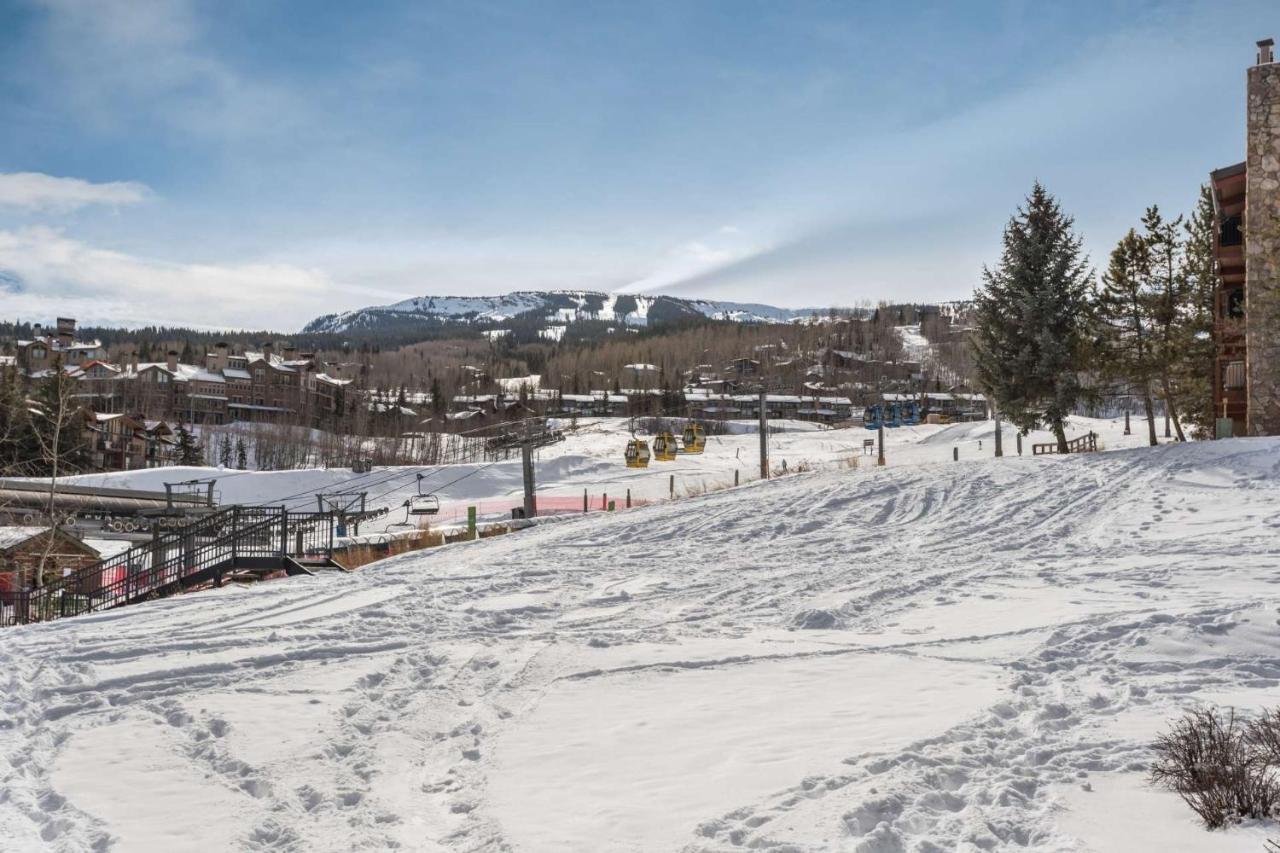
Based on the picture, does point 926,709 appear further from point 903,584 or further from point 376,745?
point 903,584

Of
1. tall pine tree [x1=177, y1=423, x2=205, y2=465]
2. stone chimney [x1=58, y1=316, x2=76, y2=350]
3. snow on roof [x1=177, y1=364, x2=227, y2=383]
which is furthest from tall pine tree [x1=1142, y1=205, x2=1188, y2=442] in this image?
stone chimney [x1=58, y1=316, x2=76, y2=350]

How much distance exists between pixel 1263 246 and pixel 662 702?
86.1 ft

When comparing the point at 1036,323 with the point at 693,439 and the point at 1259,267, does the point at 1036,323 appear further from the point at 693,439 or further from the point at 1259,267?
the point at 693,439

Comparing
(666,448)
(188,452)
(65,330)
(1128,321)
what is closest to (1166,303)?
(1128,321)

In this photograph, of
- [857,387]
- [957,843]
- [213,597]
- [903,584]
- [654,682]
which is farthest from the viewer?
[857,387]

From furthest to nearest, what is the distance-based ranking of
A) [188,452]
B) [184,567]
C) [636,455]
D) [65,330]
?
[65,330]
[188,452]
[636,455]
[184,567]

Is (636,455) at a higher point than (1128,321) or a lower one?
lower

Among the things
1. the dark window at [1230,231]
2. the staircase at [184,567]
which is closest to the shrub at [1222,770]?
the staircase at [184,567]

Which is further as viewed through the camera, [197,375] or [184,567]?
[197,375]

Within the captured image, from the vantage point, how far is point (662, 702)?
24.1ft

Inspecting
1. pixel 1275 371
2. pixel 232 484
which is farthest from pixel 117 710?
pixel 232 484

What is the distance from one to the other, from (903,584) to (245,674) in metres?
8.81

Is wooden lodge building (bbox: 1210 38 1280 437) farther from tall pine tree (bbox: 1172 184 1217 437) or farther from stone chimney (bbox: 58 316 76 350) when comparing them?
stone chimney (bbox: 58 316 76 350)

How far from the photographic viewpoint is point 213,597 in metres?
13.5
